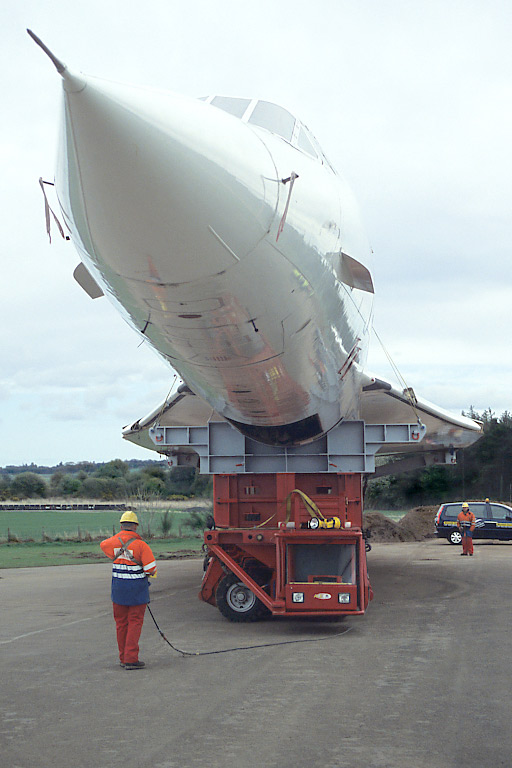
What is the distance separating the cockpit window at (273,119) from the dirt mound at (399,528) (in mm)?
22559

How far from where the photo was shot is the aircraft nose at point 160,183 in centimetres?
377

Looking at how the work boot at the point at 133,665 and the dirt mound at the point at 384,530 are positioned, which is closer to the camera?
the work boot at the point at 133,665

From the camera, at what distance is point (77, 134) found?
3777 millimetres

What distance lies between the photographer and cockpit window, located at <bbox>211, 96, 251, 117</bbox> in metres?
5.35

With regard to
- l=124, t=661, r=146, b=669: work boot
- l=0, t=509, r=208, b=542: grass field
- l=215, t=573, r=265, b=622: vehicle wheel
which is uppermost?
l=215, t=573, r=265, b=622: vehicle wheel

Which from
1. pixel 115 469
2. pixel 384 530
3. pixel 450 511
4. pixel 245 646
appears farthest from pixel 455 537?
pixel 115 469

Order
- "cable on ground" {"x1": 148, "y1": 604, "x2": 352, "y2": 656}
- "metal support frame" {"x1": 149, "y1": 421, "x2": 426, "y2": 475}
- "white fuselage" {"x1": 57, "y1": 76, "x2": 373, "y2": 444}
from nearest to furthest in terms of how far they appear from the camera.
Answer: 1. "white fuselage" {"x1": 57, "y1": 76, "x2": 373, "y2": 444}
2. "cable on ground" {"x1": 148, "y1": 604, "x2": 352, "y2": 656}
3. "metal support frame" {"x1": 149, "y1": 421, "x2": 426, "y2": 475}

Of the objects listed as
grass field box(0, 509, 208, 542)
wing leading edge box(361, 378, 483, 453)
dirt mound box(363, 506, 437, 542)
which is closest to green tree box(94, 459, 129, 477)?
grass field box(0, 509, 208, 542)

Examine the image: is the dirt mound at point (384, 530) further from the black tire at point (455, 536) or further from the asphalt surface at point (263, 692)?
the asphalt surface at point (263, 692)

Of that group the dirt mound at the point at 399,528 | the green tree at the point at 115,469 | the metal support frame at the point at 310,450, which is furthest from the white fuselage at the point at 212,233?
the green tree at the point at 115,469

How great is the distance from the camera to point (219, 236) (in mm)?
4449

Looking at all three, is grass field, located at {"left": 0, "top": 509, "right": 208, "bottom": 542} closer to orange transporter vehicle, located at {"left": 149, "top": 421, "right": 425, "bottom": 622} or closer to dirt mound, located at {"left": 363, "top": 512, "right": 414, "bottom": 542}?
dirt mound, located at {"left": 363, "top": 512, "right": 414, "bottom": 542}

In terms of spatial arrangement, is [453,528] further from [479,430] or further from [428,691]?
[428,691]

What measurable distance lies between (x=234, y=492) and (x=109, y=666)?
140 inches
